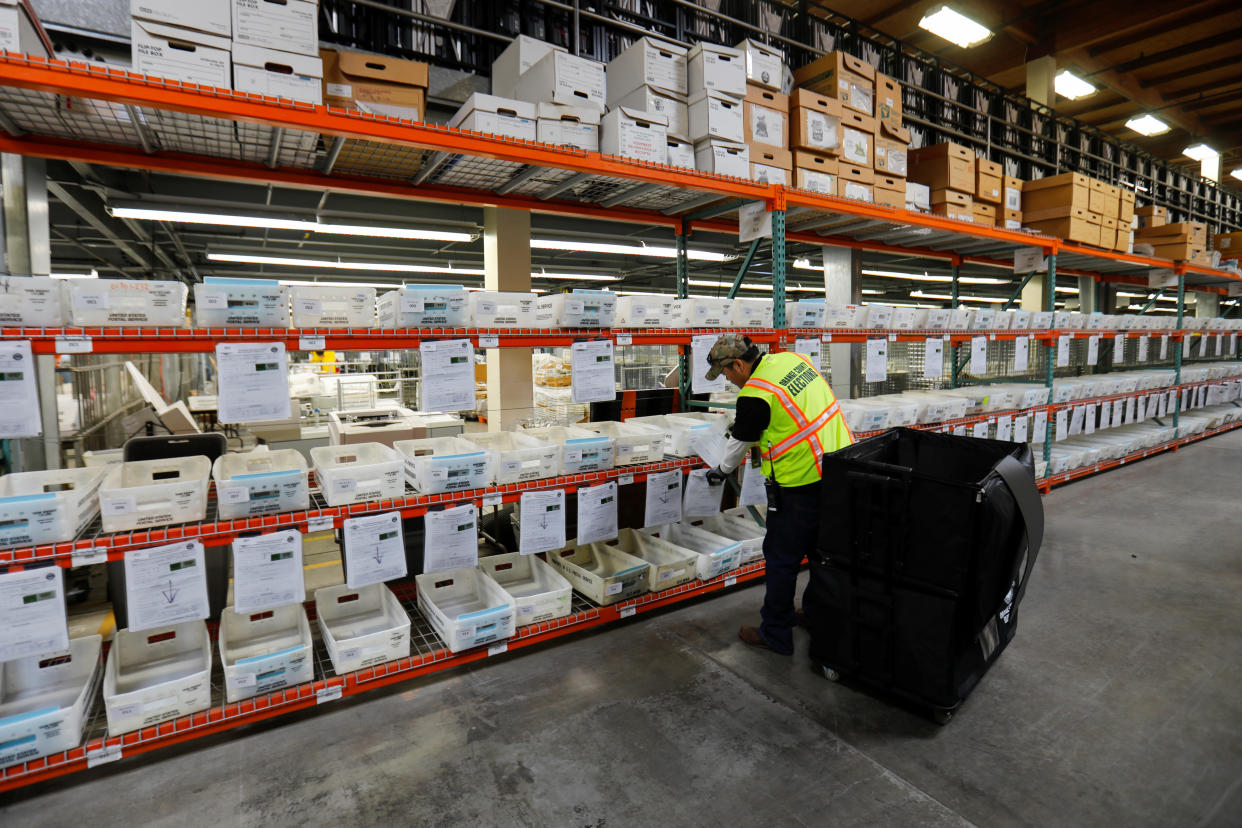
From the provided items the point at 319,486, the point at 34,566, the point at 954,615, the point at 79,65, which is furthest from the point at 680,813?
the point at 79,65

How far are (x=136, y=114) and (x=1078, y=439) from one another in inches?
396

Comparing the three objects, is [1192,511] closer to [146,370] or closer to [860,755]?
[860,755]

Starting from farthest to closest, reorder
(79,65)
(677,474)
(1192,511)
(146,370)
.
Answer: (146,370), (1192,511), (677,474), (79,65)

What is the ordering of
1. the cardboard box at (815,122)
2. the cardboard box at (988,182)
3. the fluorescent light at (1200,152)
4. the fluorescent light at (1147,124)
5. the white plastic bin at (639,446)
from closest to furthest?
the white plastic bin at (639,446), the cardboard box at (815,122), the cardboard box at (988,182), the fluorescent light at (1147,124), the fluorescent light at (1200,152)

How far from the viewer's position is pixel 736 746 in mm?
2756

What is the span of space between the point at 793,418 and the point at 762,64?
2.60 meters

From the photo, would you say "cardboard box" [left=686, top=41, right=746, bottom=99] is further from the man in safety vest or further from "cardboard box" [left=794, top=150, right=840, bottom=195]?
the man in safety vest

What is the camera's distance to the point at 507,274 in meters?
7.03

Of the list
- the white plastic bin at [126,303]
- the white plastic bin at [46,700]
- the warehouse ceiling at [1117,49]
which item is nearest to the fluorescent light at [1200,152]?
the warehouse ceiling at [1117,49]

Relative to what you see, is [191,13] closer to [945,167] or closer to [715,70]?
[715,70]

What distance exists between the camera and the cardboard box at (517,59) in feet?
12.6

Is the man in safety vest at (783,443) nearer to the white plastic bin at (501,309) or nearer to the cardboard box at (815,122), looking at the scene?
the white plastic bin at (501,309)

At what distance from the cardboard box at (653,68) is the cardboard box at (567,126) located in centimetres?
54

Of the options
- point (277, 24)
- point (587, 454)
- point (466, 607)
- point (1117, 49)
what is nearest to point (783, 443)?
point (587, 454)
